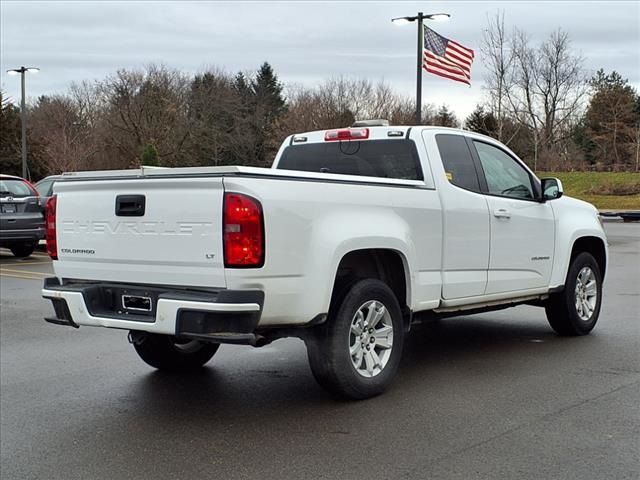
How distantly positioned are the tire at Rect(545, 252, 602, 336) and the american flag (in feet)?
44.0

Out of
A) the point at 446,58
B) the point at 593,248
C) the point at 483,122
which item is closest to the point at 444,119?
the point at 483,122

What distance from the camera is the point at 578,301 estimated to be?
768 centimetres

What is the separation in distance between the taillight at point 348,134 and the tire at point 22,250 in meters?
12.0

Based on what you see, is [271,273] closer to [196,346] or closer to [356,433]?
[356,433]

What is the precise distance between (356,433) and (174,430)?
115 centimetres

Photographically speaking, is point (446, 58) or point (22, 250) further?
point (446, 58)

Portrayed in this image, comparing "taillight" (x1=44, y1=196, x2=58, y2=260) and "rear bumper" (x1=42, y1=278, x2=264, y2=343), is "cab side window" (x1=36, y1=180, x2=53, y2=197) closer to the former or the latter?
"taillight" (x1=44, y1=196, x2=58, y2=260)

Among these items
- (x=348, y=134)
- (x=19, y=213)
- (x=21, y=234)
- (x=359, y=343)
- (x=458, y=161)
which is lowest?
(x=21, y=234)

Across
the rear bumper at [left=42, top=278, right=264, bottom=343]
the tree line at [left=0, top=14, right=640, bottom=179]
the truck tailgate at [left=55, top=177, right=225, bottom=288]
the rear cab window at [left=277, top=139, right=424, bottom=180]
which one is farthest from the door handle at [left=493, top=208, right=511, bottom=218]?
the tree line at [left=0, top=14, right=640, bottom=179]

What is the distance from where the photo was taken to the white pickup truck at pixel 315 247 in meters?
4.59

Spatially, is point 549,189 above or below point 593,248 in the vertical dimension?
above

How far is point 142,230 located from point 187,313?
2.29ft

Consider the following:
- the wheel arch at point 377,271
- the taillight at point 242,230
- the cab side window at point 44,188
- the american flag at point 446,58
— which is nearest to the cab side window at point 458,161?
the wheel arch at point 377,271

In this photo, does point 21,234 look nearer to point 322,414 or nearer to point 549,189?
point 549,189
